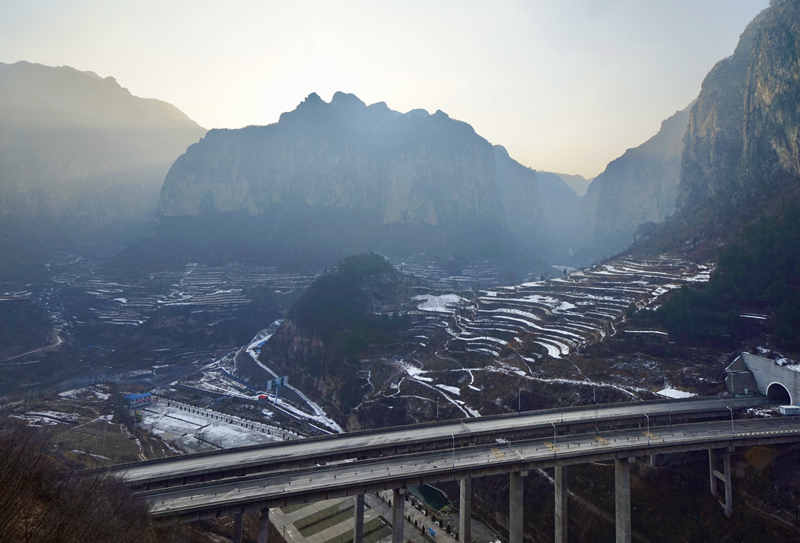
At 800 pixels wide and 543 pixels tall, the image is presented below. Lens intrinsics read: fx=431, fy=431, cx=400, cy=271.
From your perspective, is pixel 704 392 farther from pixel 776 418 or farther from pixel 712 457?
pixel 712 457

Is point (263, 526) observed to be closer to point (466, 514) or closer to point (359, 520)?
point (359, 520)

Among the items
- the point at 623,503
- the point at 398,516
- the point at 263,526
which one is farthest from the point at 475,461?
the point at 263,526

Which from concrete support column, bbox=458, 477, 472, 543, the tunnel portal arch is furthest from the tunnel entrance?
concrete support column, bbox=458, 477, 472, 543

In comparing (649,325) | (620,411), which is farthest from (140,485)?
(649,325)

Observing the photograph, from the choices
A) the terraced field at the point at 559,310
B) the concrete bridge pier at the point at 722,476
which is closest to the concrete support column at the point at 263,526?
the concrete bridge pier at the point at 722,476

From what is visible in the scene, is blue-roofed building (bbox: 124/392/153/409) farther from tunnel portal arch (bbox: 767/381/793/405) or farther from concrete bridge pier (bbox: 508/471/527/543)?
tunnel portal arch (bbox: 767/381/793/405)

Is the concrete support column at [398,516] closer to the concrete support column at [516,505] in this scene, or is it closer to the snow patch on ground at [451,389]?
the concrete support column at [516,505]
